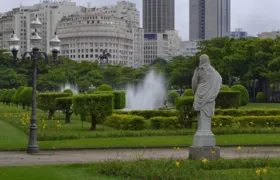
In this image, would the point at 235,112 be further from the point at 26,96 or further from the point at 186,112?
the point at 26,96

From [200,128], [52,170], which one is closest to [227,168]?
[200,128]

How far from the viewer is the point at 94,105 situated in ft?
103

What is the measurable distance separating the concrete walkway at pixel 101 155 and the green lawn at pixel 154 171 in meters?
2.06

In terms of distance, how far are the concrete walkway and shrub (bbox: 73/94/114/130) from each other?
357 inches

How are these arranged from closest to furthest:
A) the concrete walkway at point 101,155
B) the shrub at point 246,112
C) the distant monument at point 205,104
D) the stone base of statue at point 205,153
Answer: the stone base of statue at point 205,153 < the distant monument at point 205,104 < the concrete walkway at point 101,155 < the shrub at point 246,112

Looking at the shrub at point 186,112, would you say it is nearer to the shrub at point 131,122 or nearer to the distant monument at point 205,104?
the shrub at point 131,122

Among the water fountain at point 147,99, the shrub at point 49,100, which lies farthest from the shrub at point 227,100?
the water fountain at point 147,99

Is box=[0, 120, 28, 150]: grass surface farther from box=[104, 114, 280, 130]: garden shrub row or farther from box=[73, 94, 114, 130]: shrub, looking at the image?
box=[104, 114, 280, 130]: garden shrub row

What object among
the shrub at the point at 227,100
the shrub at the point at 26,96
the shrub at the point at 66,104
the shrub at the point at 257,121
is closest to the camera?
the shrub at the point at 257,121

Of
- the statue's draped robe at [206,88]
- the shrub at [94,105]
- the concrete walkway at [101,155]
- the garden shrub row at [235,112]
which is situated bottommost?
the concrete walkway at [101,155]

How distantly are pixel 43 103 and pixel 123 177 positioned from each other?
27.9 m

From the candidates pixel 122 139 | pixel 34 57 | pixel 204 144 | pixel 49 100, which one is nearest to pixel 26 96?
pixel 49 100

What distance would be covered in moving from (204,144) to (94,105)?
14975mm

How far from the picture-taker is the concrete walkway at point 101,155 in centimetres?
1884
